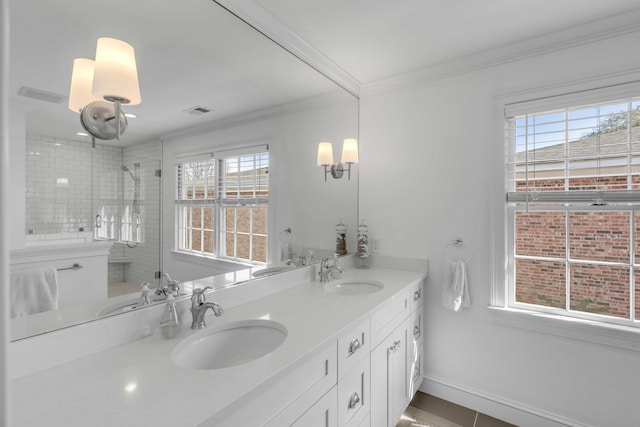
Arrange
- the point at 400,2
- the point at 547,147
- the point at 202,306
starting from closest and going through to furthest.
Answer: the point at 202,306
the point at 400,2
the point at 547,147

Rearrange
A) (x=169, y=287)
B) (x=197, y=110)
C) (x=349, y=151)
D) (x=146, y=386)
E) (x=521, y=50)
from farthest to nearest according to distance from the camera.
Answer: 1. (x=349, y=151)
2. (x=521, y=50)
3. (x=197, y=110)
4. (x=169, y=287)
5. (x=146, y=386)

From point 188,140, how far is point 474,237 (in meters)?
1.90

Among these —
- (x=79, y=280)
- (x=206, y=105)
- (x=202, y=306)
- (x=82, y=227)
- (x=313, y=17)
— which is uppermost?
(x=313, y=17)

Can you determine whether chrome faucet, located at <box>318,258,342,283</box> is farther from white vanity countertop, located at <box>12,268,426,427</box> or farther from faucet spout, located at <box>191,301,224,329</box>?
faucet spout, located at <box>191,301,224,329</box>

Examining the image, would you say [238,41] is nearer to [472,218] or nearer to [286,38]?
[286,38]

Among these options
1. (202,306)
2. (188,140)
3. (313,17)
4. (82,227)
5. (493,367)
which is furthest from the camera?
(493,367)

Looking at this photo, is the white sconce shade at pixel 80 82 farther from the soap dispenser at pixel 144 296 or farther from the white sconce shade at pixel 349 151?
the white sconce shade at pixel 349 151

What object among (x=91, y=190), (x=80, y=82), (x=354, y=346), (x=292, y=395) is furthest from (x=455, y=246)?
(x=80, y=82)

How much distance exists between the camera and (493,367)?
2.10 m

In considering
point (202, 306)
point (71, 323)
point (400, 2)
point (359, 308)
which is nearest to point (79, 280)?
point (71, 323)

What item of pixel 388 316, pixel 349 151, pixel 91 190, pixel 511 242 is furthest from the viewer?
pixel 349 151

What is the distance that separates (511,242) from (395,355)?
3.53 feet

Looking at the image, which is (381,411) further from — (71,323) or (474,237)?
(71,323)

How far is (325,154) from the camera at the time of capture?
7.74 ft
